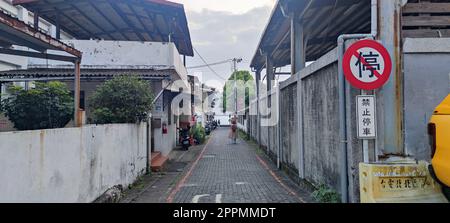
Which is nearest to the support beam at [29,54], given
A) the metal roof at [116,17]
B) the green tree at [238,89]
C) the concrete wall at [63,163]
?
the concrete wall at [63,163]

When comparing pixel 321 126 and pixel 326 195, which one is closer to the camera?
pixel 326 195

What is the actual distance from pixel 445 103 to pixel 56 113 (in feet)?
20.5

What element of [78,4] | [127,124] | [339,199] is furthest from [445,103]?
[78,4]

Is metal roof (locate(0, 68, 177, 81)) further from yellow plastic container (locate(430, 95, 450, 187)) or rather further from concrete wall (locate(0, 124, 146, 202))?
yellow plastic container (locate(430, 95, 450, 187))

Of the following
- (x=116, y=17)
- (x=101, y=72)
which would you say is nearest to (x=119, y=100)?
(x=101, y=72)

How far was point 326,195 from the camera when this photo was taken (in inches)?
261

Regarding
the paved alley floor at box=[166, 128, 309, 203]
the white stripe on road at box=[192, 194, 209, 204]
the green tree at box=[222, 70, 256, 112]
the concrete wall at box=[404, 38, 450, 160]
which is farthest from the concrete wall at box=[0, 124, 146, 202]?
the green tree at box=[222, 70, 256, 112]

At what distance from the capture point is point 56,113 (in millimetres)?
6676

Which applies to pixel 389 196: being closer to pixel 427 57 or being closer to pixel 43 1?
pixel 427 57

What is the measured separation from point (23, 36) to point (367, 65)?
5075 millimetres

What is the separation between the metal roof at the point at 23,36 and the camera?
14.9ft

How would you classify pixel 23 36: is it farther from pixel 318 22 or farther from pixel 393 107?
pixel 318 22

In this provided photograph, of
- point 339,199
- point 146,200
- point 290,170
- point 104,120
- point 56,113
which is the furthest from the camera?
point 290,170

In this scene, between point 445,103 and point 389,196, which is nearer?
point 445,103
